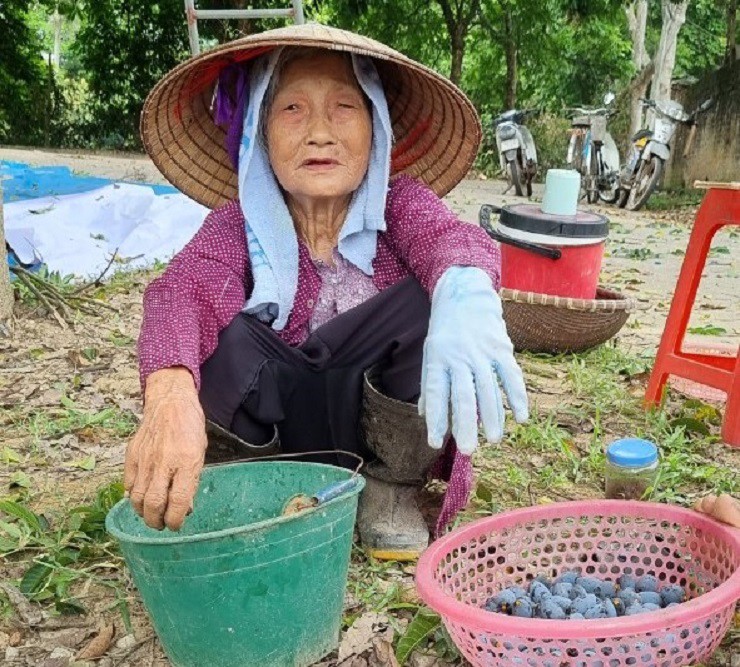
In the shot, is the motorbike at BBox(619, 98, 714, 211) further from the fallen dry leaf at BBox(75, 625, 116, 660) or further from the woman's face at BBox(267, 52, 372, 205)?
the fallen dry leaf at BBox(75, 625, 116, 660)

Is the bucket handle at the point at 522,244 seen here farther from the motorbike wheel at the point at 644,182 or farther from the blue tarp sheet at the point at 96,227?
the motorbike wheel at the point at 644,182

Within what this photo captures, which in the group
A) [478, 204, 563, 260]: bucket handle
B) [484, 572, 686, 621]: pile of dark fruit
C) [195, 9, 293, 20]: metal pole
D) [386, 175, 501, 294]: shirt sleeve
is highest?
[195, 9, 293, 20]: metal pole

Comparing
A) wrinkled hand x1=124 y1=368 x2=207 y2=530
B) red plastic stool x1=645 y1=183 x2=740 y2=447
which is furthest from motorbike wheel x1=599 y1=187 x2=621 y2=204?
wrinkled hand x1=124 y1=368 x2=207 y2=530

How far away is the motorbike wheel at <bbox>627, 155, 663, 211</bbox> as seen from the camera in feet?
29.8

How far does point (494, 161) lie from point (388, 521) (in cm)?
1294

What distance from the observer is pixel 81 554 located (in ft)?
5.97

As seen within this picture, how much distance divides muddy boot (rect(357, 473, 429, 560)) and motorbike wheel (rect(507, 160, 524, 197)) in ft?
28.7

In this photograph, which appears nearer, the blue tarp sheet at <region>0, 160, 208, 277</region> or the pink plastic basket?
the pink plastic basket

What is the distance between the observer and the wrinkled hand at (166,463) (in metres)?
1.27

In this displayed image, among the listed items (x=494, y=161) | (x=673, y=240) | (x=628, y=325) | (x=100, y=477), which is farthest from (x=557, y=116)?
(x=100, y=477)

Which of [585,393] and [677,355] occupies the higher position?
[677,355]

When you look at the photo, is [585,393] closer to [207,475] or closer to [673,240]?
[207,475]

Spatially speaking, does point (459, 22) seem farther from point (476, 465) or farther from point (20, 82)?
point (476, 465)

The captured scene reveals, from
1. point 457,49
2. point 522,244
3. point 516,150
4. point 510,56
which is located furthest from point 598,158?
point 522,244
